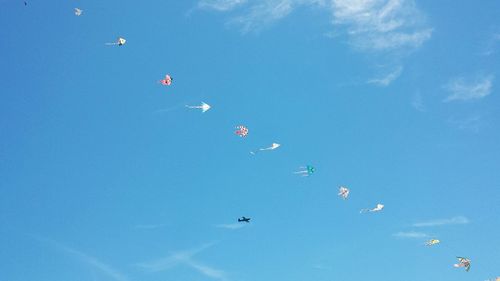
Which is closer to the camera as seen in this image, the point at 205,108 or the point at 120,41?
the point at 205,108

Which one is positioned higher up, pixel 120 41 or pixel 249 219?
pixel 120 41

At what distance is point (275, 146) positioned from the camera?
5438cm

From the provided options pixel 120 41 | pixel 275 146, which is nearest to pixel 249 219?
pixel 275 146

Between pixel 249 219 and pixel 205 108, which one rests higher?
pixel 205 108

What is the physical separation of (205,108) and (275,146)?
15542mm

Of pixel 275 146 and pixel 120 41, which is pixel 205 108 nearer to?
pixel 275 146

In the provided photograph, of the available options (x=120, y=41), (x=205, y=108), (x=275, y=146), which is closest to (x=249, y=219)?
(x=275, y=146)

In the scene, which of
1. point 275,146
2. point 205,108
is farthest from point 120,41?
point 275,146

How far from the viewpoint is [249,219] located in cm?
6481

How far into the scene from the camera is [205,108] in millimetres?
56156

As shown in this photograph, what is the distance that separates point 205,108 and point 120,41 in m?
25.7

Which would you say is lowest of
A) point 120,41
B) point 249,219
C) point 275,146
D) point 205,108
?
point 249,219

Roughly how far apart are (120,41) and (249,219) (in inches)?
1910

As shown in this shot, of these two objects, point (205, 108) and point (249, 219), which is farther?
point (249, 219)
